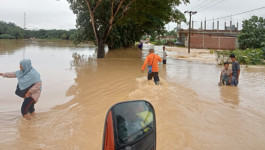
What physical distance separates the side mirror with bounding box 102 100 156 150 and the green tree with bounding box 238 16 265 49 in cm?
3737

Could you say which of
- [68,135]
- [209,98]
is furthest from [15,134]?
[209,98]

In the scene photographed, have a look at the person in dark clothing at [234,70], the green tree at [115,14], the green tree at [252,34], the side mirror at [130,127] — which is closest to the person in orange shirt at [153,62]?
the person in dark clothing at [234,70]

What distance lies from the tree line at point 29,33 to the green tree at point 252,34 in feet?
228

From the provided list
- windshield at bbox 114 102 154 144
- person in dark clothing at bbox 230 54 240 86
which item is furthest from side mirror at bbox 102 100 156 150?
person in dark clothing at bbox 230 54 240 86

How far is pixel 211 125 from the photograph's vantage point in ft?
15.1

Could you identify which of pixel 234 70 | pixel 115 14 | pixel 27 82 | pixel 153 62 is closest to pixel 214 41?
pixel 115 14

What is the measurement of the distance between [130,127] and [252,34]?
38.1 meters

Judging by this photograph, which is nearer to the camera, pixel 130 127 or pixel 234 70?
pixel 130 127

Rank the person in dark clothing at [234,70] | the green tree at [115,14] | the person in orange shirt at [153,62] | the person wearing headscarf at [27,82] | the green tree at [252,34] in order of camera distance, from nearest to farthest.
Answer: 1. the person wearing headscarf at [27,82]
2. the person in orange shirt at [153,62]
3. the person in dark clothing at [234,70]
4. the green tree at [115,14]
5. the green tree at [252,34]

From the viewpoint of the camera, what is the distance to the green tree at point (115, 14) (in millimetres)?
16297

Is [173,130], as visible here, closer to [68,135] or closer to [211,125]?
[211,125]

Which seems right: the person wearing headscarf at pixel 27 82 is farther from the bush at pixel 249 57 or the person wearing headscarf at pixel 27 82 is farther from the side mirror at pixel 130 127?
the bush at pixel 249 57

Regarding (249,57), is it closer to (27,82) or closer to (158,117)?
(158,117)

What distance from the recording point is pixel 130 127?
6.05 feet
